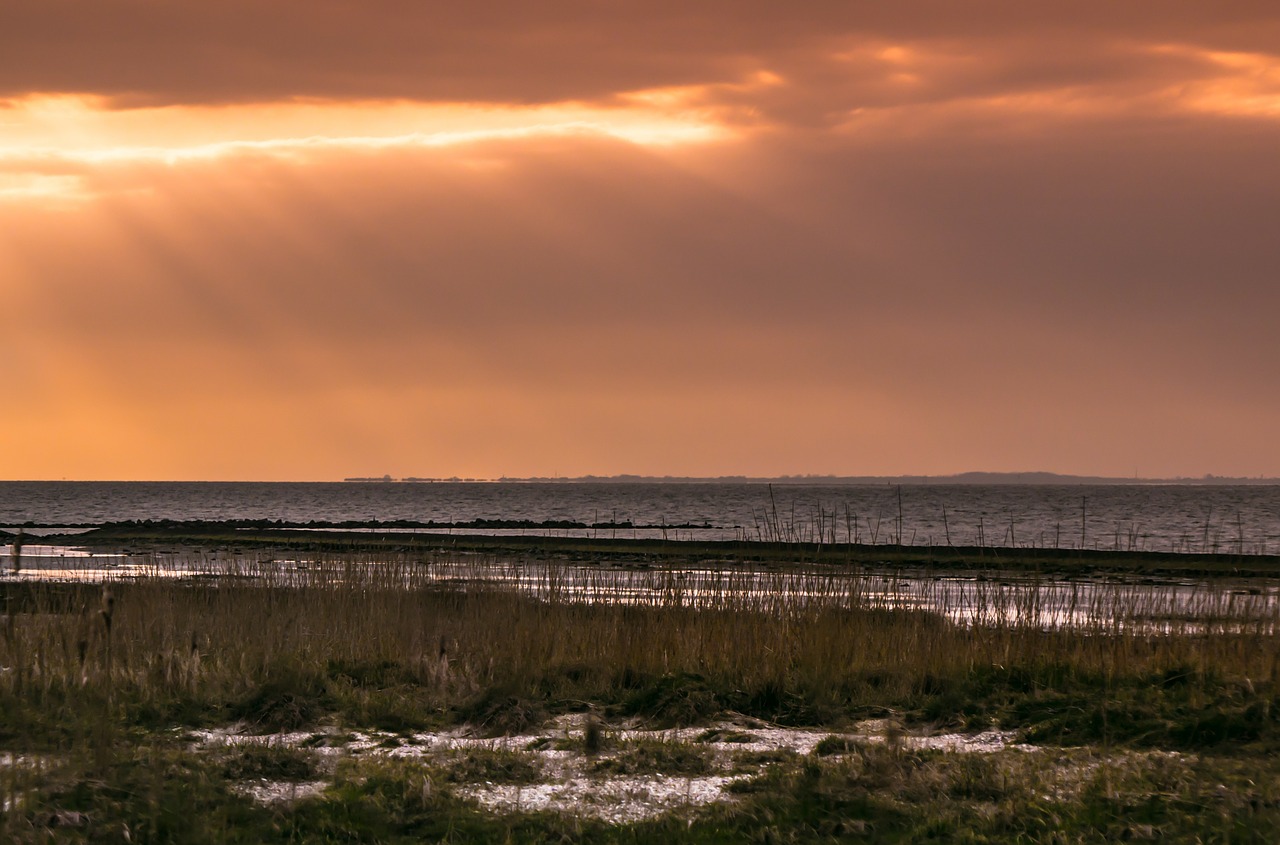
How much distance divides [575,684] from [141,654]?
16.3ft

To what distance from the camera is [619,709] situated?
11688 mm

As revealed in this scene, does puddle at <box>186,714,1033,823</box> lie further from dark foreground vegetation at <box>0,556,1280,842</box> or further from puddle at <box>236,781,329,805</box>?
dark foreground vegetation at <box>0,556,1280,842</box>

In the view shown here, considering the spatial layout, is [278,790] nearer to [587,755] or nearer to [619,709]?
[587,755]

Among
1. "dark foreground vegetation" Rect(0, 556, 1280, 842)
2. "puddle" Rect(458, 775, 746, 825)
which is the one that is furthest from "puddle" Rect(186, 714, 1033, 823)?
"dark foreground vegetation" Rect(0, 556, 1280, 842)

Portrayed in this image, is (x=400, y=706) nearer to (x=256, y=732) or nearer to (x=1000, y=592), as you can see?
(x=256, y=732)

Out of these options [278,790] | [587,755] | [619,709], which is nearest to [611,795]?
[587,755]

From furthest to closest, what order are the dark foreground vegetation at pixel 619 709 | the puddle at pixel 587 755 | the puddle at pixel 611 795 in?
the puddle at pixel 587 755 → the puddle at pixel 611 795 → the dark foreground vegetation at pixel 619 709

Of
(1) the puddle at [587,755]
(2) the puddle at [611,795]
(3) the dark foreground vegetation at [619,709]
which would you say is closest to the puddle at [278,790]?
(1) the puddle at [587,755]

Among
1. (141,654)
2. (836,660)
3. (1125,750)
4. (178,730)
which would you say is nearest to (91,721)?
(178,730)

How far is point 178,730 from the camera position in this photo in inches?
410

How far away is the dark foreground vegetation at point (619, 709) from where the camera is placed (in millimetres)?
7551

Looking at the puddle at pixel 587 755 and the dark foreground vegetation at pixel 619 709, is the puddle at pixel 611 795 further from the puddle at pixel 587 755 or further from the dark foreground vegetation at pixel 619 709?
the dark foreground vegetation at pixel 619 709

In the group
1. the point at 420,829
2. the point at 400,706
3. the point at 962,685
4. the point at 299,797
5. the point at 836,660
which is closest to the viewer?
the point at 420,829

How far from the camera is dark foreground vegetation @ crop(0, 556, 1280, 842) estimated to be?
7551mm
